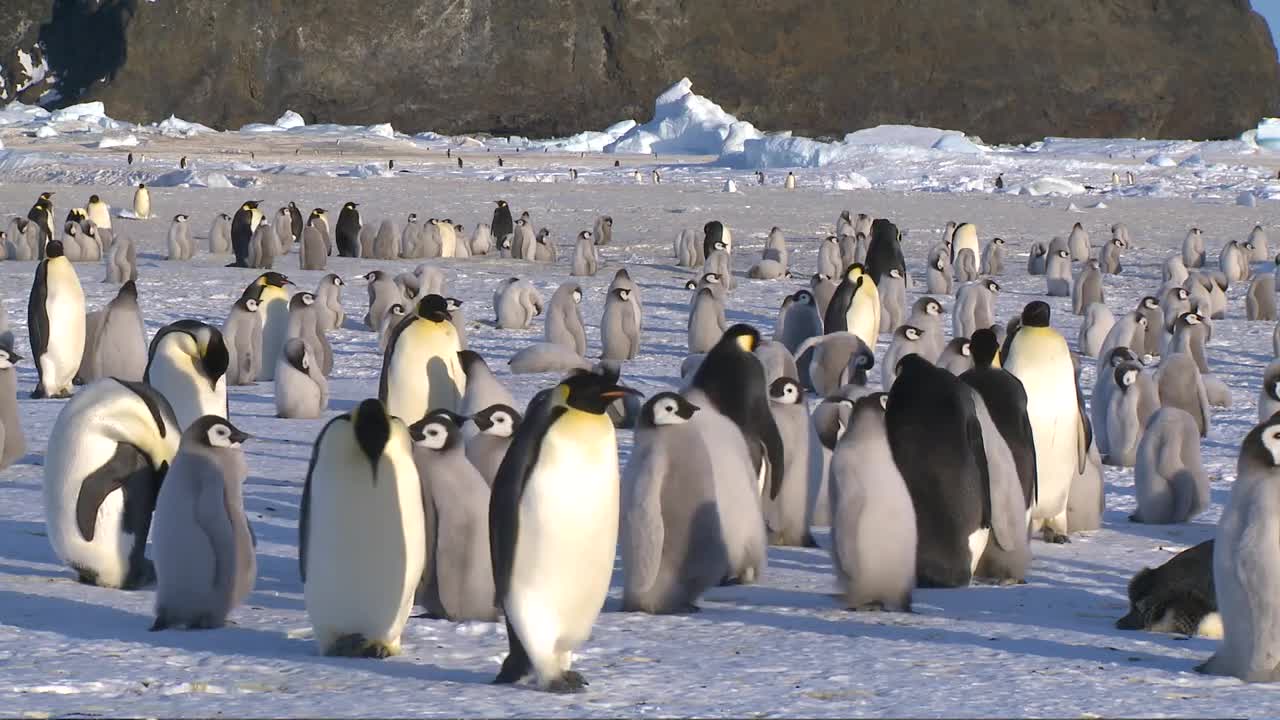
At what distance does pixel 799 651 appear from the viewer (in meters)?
4.49

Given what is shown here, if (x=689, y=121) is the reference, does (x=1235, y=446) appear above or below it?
below

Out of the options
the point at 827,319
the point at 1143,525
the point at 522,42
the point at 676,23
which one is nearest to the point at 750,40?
the point at 676,23

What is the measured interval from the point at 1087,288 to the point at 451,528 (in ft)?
35.7

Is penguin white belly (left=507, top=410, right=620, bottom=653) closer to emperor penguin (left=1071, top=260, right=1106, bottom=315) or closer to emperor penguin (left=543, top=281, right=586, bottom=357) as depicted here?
emperor penguin (left=543, top=281, right=586, bottom=357)

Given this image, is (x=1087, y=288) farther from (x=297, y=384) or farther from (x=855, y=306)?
(x=297, y=384)

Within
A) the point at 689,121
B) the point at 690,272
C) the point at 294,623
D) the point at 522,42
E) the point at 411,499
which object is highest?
the point at 522,42

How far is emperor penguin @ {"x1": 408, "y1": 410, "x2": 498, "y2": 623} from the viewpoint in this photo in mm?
4766

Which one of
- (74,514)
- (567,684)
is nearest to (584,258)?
(74,514)

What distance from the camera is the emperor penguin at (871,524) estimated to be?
196 inches

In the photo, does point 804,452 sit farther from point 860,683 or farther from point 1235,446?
point 1235,446

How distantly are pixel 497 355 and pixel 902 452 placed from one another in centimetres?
656

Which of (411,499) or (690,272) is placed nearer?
(411,499)

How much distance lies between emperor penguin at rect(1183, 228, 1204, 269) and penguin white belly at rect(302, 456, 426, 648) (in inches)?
598

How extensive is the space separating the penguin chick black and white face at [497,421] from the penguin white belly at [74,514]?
110 centimetres
